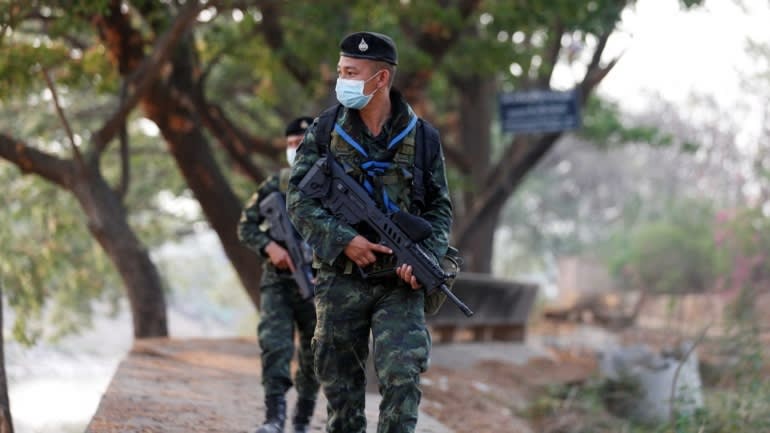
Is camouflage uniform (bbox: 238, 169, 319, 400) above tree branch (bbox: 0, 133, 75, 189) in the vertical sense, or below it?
below

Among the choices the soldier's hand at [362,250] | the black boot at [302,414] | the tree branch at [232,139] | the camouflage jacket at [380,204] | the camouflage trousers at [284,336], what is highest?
the tree branch at [232,139]

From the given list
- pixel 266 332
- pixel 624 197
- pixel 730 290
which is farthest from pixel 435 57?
pixel 624 197

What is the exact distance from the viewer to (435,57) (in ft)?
52.8

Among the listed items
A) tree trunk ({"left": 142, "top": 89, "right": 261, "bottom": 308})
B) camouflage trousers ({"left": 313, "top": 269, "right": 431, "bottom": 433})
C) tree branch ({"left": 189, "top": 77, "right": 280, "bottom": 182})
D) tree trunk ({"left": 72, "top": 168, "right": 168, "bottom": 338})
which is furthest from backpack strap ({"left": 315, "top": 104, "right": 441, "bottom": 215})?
tree branch ({"left": 189, "top": 77, "right": 280, "bottom": 182})

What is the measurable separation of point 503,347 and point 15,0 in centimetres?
902

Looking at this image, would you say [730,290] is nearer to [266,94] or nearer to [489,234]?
[489,234]

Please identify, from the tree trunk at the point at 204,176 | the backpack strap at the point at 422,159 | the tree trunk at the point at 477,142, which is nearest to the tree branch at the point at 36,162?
the tree trunk at the point at 204,176

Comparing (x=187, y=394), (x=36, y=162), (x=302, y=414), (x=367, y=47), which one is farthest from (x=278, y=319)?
(x=36, y=162)

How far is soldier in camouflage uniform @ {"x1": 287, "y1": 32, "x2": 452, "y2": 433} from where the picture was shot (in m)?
5.15

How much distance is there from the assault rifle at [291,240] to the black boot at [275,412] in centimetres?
65

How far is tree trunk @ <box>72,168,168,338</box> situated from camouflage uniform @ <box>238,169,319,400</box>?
5426mm

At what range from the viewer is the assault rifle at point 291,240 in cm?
723

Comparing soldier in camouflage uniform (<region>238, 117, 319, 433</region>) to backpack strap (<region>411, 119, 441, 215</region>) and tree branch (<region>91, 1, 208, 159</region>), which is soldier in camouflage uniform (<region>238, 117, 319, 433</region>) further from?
tree branch (<region>91, 1, 208, 159</region>)

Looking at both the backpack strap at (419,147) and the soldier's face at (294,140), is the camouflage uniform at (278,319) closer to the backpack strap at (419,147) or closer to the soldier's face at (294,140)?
the soldier's face at (294,140)
